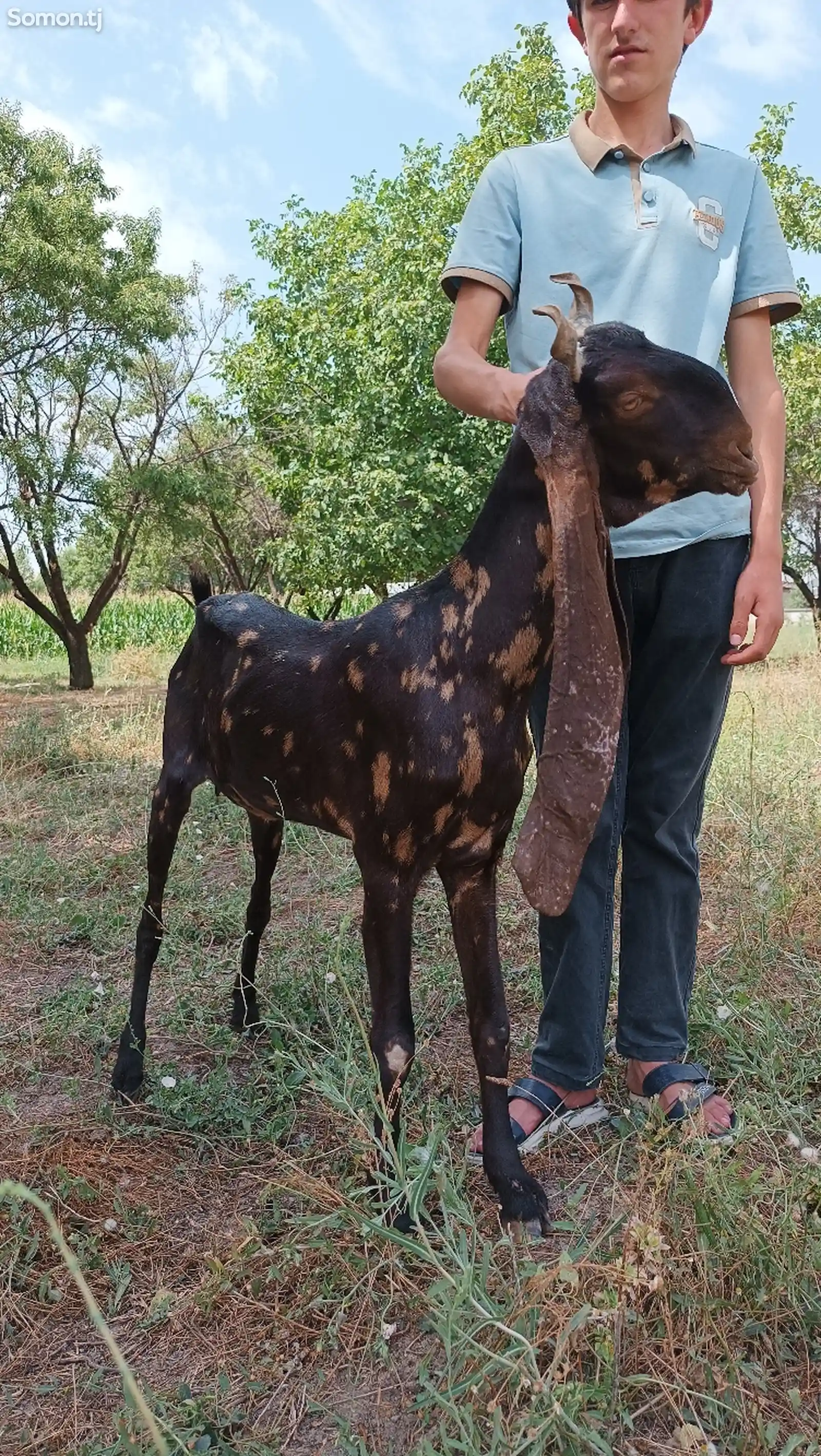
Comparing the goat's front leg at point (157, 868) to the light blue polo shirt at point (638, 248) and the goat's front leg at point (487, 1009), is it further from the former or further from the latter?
the light blue polo shirt at point (638, 248)

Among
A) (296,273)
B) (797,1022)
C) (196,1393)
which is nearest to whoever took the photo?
(196,1393)

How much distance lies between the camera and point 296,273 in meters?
22.1

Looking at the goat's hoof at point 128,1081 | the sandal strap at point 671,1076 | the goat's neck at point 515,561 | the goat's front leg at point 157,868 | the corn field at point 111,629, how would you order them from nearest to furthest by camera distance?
the goat's neck at point 515,561
the sandal strap at point 671,1076
the goat's hoof at point 128,1081
the goat's front leg at point 157,868
the corn field at point 111,629

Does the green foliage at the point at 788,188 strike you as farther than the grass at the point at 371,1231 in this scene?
Yes

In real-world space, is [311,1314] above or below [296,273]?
below

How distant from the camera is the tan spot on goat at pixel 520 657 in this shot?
2.23 metres

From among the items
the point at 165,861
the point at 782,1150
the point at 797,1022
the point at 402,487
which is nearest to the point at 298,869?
the point at 165,861

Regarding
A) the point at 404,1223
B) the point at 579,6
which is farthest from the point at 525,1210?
the point at 579,6

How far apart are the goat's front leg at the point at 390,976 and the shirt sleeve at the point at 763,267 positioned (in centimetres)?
172

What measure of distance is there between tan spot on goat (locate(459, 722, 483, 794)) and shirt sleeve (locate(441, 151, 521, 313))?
1.11m

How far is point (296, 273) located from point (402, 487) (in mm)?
8530

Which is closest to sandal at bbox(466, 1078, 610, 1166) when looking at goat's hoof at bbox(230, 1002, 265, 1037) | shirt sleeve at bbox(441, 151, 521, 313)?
goat's hoof at bbox(230, 1002, 265, 1037)

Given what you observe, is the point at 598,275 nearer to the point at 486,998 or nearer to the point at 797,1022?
the point at 486,998

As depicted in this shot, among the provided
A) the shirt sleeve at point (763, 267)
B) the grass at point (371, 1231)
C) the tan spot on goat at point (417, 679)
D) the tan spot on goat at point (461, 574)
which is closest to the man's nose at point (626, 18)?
the shirt sleeve at point (763, 267)
